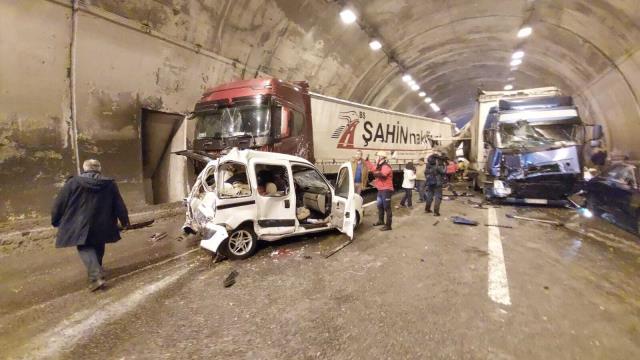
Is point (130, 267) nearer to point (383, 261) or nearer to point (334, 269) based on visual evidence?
point (334, 269)

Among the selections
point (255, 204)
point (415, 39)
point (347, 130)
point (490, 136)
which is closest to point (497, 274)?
point (255, 204)

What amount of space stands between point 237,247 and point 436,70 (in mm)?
19089

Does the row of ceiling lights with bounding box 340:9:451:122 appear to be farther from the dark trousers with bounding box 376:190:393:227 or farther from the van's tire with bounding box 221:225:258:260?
the van's tire with bounding box 221:225:258:260

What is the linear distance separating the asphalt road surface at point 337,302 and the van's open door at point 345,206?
36 centimetres

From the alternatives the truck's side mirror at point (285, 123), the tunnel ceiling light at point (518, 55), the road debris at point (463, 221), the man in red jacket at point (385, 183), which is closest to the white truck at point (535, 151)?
the road debris at point (463, 221)

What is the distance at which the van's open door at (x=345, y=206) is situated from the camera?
619 centimetres

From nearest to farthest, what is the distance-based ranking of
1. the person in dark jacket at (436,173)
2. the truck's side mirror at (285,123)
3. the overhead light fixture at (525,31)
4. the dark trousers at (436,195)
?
the truck's side mirror at (285,123)
the person in dark jacket at (436,173)
the dark trousers at (436,195)
the overhead light fixture at (525,31)

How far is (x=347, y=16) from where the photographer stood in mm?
11188

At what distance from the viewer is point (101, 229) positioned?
4.14 m

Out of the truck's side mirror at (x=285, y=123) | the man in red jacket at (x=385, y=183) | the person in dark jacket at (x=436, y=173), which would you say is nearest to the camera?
the man in red jacket at (x=385, y=183)

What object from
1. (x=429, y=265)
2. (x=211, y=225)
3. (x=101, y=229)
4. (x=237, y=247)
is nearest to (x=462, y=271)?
(x=429, y=265)

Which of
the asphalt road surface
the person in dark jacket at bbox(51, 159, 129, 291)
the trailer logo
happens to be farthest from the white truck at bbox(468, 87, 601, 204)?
the person in dark jacket at bbox(51, 159, 129, 291)

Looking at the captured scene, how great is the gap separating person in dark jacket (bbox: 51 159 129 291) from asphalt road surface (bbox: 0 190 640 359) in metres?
0.48

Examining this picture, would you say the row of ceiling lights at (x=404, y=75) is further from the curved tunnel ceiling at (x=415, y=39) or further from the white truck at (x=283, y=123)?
the white truck at (x=283, y=123)
